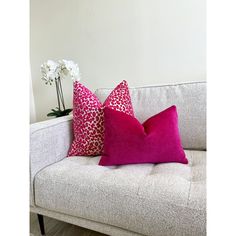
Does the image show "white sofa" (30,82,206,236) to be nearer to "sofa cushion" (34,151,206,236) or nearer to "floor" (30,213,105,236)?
"sofa cushion" (34,151,206,236)

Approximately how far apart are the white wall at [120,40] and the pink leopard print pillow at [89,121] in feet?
1.71

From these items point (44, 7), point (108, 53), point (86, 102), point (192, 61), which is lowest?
point (86, 102)

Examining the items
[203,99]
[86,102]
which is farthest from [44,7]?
[203,99]

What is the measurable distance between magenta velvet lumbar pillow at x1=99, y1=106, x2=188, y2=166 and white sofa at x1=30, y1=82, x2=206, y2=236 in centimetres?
4

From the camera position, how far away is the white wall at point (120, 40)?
1.50m

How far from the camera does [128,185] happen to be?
32.5 inches

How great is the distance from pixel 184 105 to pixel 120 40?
2.62 feet

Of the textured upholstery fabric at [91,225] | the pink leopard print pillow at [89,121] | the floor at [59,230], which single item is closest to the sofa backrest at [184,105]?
the pink leopard print pillow at [89,121]

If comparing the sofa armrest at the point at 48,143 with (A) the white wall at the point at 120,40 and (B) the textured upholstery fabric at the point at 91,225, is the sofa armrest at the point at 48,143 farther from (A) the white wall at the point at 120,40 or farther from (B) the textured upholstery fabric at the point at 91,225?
(A) the white wall at the point at 120,40

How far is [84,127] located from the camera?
47.4 inches

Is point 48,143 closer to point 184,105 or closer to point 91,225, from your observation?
point 91,225

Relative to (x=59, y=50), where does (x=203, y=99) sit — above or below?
below
